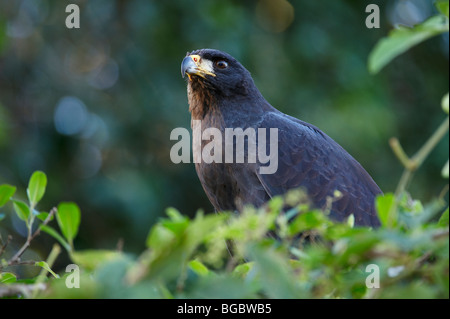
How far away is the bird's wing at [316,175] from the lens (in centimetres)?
355

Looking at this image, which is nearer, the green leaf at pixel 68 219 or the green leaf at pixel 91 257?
the green leaf at pixel 91 257

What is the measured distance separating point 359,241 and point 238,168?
249 centimetres

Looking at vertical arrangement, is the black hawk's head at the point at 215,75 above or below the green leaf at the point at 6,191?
above

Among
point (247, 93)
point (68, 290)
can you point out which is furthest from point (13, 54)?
point (68, 290)

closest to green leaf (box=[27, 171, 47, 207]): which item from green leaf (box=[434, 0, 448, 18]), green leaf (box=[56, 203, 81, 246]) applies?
green leaf (box=[56, 203, 81, 246])

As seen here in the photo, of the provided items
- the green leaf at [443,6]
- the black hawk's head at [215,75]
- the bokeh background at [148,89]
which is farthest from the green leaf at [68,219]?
the bokeh background at [148,89]

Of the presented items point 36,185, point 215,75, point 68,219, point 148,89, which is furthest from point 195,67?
point 148,89

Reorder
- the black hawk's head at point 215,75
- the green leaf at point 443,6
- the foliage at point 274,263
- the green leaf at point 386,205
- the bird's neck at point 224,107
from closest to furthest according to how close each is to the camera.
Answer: the foliage at point 274,263 → the green leaf at point 386,205 → the green leaf at point 443,6 → the bird's neck at point 224,107 → the black hawk's head at point 215,75

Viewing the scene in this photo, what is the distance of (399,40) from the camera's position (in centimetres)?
117

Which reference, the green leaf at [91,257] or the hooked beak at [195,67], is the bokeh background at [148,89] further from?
the green leaf at [91,257]

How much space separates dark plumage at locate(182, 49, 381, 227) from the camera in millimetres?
3514

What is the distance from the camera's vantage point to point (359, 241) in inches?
39.3

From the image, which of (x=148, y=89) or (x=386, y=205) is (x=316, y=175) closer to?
(x=386, y=205)

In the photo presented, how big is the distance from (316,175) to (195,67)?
98 cm
